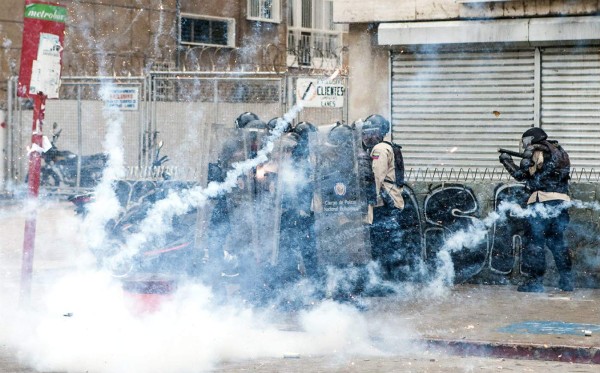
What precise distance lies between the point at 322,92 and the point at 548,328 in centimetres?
757

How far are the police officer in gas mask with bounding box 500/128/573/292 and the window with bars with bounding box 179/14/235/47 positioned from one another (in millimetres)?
15000

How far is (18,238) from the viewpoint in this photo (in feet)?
51.0

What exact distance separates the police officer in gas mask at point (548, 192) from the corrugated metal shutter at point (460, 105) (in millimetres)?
1474

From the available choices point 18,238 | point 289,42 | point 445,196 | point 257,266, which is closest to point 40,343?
point 257,266

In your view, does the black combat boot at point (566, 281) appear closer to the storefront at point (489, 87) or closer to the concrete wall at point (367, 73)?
the storefront at point (489, 87)

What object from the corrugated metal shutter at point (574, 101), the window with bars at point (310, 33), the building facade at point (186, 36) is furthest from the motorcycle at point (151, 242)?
the window with bars at point (310, 33)

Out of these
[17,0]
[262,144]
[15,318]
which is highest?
[17,0]

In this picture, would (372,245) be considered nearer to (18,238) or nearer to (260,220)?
(260,220)

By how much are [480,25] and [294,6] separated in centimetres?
1571

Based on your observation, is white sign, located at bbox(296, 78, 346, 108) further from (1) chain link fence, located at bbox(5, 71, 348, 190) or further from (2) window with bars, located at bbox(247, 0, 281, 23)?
(2) window with bars, located at bbox(247, 0, 281, 23)

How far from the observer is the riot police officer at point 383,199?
10820 mm

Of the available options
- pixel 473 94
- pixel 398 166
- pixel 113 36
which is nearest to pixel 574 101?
pixel 473 94

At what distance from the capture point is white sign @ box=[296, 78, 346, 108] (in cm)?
1590

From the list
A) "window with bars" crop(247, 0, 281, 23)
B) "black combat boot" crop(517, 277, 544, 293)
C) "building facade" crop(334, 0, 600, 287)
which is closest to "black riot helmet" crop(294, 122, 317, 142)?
"building facade" crop(334, 0, 600, 287)
